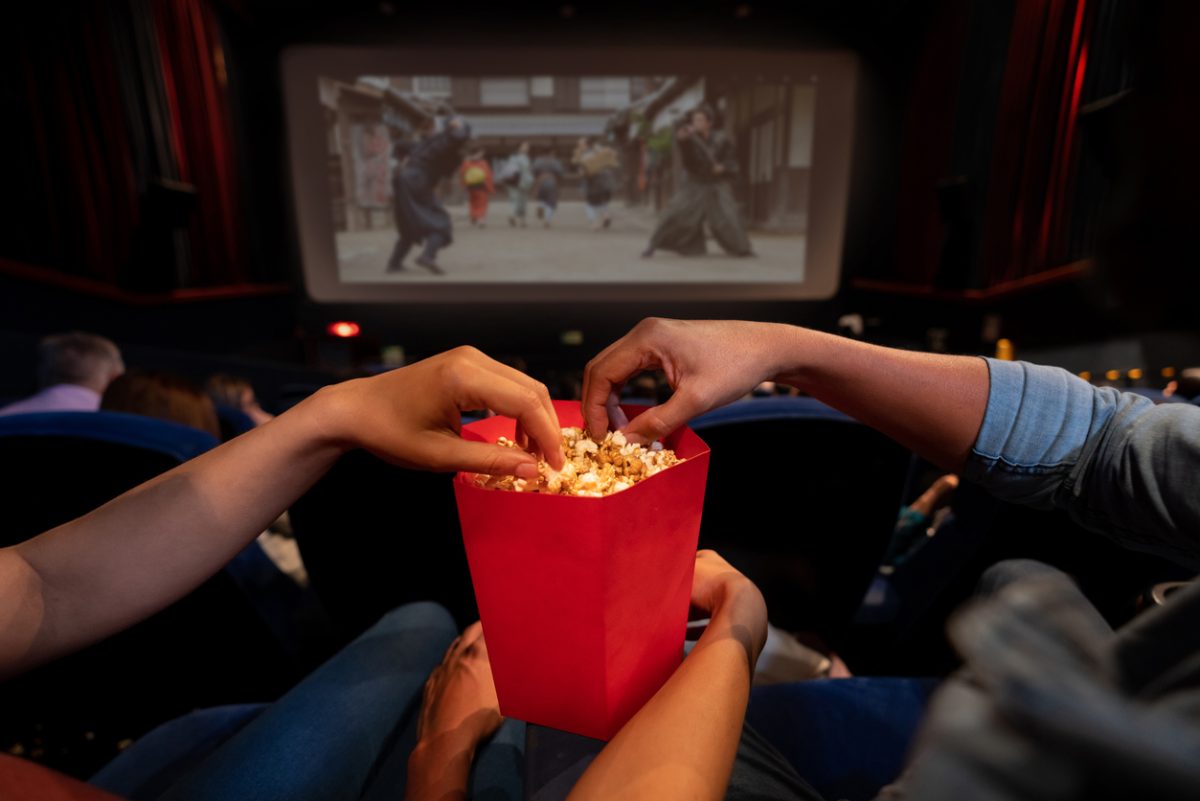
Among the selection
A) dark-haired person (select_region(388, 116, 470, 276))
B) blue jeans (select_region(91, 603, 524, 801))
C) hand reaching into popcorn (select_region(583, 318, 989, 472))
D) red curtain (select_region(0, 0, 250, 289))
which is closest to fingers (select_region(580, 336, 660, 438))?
hand reaching into popcorn (select_region(583, 318, 989, 472))

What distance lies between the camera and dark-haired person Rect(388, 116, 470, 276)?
216 inches

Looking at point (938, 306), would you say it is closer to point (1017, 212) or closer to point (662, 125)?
point (1017, 212)

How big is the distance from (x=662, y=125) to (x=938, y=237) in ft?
8.38

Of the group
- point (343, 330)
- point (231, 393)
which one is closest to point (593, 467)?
point (231, 393)

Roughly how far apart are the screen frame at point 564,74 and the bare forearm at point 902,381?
17.1 ft

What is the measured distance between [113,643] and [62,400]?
4.49 ft

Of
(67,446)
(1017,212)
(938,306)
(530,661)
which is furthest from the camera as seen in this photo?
(938,306)

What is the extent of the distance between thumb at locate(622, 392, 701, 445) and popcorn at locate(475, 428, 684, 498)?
0.01 m

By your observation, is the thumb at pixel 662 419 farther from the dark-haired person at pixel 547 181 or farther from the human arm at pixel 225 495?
the dark-haired person at pixel 547 181

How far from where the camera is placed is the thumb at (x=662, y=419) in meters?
0.64

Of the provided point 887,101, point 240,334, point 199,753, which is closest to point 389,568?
point 199,753

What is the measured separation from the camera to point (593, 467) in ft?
1.97

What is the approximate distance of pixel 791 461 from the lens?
1.16 meters

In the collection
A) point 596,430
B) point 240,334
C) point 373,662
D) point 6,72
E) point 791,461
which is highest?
point 6,72
